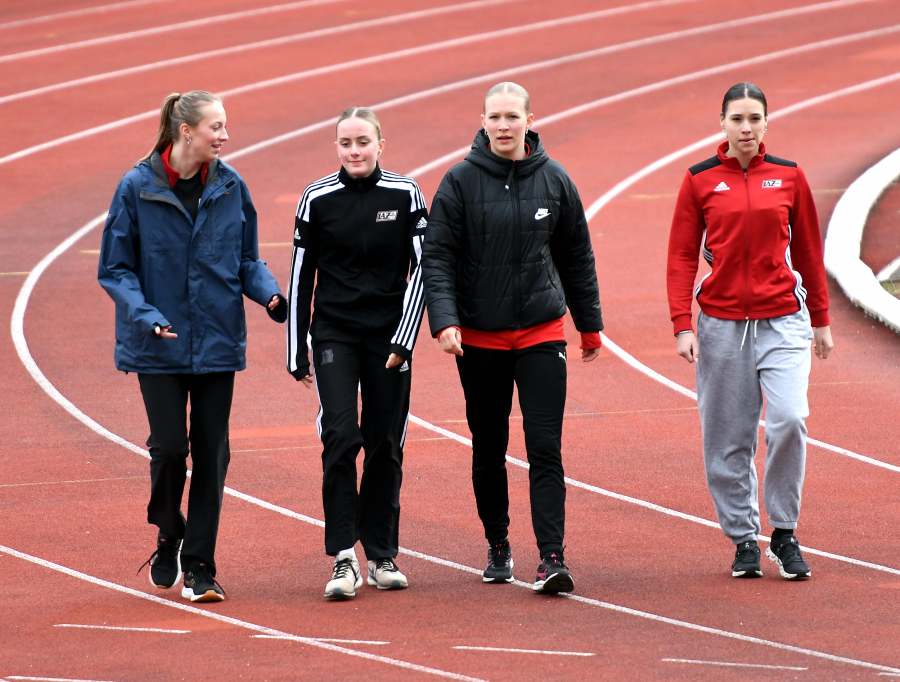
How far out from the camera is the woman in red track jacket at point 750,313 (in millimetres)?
6230

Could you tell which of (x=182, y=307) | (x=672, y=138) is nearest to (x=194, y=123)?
(x=182, y=307)

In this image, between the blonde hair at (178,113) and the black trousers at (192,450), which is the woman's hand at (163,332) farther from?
the blonde hair at (178,113)

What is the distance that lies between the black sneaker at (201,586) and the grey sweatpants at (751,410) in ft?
7.49

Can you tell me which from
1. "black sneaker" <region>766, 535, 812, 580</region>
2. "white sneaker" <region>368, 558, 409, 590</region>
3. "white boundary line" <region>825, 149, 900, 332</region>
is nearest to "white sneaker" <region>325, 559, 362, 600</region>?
"white sneaker" <region>368, 558, 409, 590</region>

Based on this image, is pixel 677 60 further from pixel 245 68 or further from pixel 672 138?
pixel 245 68

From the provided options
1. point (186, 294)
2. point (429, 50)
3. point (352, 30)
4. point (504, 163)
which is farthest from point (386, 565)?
point (352, 30)

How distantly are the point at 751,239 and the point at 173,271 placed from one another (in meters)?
2.53

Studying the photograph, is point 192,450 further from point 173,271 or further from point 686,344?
point 686,344

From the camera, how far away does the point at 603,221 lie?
16062mm

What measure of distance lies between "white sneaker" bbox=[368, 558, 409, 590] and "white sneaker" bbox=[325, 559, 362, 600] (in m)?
0.12

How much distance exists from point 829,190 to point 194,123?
1219cm

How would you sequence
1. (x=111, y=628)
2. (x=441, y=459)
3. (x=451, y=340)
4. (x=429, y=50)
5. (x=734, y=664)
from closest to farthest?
(x=734, y=664), (x=111, y=628), (x=451, y=340), (x=441, y=459), (x=429, y=50)

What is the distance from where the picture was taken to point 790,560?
625 centimetres

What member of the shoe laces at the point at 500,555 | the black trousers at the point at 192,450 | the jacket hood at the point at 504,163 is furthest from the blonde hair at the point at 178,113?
the shoe laces at the point at 500,555
